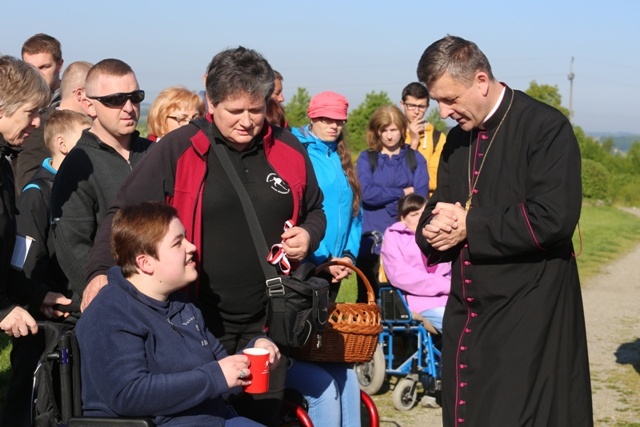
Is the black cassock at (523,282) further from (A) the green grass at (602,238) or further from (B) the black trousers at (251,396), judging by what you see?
(A) the green grass at (602,238)

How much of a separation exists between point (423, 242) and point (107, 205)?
5.43ft

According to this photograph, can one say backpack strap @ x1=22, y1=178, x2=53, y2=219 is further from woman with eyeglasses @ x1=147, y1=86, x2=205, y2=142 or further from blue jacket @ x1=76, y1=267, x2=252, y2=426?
blue jacket @ x1=76, y1=267, x2=252, y2=426

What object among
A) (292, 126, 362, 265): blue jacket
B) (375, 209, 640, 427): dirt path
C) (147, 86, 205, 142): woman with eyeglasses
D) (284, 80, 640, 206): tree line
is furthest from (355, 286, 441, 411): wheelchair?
(284, 80, 640, 206): tree line

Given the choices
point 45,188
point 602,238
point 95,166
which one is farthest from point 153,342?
point 602,238

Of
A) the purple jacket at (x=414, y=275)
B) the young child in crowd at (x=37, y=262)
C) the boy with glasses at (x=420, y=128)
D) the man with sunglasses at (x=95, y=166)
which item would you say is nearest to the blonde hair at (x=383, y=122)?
the boy with glasses at (x=420, y=128)

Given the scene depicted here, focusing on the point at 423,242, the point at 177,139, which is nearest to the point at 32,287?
the point at 177,139

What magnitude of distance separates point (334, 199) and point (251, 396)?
2668 mm

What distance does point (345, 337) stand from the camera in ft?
16.6

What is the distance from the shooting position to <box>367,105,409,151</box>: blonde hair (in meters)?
8.80

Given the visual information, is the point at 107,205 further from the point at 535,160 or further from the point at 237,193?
the point at 535,160

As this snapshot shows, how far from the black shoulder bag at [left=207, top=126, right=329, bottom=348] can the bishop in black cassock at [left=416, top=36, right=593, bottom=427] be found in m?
0.60

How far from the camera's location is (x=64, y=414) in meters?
3.84

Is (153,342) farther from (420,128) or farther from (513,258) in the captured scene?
(420,128)

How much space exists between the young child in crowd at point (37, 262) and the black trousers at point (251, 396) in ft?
3.25
